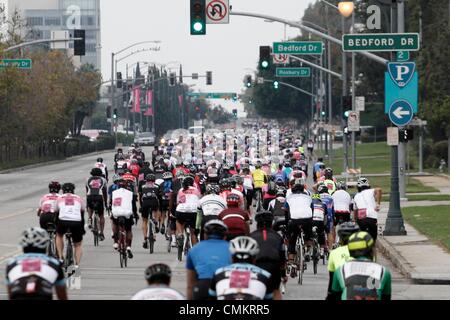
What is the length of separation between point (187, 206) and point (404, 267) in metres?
4.25

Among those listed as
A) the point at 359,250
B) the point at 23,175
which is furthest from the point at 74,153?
the point at 359,250

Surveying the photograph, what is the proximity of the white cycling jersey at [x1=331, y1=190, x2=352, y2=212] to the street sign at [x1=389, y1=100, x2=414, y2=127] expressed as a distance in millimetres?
5977

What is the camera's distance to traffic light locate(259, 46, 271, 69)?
1829 inches

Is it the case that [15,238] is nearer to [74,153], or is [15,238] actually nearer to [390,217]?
[390,217]

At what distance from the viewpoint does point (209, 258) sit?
13.1 meters

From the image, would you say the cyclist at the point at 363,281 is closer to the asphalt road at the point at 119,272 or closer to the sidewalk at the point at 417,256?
the asphalt road at the point at 119,272

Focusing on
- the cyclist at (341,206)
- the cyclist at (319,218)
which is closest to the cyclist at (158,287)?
the cyclist at (319,218)

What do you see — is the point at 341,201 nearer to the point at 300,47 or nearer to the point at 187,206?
the point at 187,206

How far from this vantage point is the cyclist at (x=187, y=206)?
84.9 ft

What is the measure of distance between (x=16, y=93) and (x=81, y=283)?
60.0m

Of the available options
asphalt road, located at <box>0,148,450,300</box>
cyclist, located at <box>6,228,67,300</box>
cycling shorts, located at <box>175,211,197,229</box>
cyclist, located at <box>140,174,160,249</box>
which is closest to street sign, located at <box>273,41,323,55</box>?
asphalt road, located at <box>0,148,450,300</box>

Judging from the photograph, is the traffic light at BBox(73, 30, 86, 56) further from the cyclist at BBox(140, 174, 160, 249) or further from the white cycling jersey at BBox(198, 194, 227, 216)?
the white cycling jersey at BBox(198, 194, 227, 216)

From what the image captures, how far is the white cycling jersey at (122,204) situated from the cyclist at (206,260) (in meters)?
12.0

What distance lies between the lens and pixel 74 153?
110m
